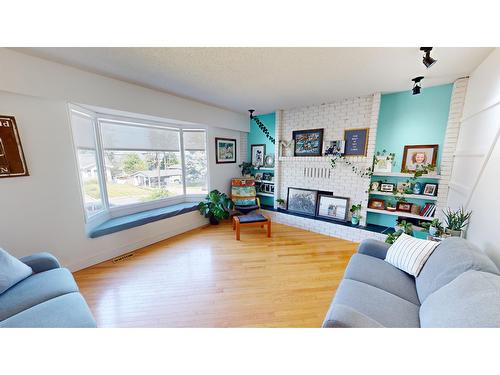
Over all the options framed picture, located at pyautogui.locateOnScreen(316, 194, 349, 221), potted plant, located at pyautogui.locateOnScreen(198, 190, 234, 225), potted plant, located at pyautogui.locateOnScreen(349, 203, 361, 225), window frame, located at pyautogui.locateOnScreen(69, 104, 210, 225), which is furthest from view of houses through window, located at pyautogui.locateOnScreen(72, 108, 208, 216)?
potted plant, located at pyautogui.locateOnScreen(349, 203, 361, 225)

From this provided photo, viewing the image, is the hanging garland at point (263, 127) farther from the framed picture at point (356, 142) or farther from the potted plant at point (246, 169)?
the framed picture at point (356, 142)

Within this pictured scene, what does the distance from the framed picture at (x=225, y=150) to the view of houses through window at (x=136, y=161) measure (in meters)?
0.30

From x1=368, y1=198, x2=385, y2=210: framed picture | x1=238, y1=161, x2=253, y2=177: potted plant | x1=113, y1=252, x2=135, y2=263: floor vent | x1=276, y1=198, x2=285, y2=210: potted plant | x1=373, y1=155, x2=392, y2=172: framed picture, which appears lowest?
x1=113, y1=252, x2=135, y2=263: floor vent

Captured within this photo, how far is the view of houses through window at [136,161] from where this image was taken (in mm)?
2521

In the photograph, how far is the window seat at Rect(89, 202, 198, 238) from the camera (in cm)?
245

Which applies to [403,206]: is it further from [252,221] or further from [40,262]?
[40,262]

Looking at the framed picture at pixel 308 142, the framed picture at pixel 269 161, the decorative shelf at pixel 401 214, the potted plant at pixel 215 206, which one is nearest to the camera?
the decorative shelf at pixel 401 214

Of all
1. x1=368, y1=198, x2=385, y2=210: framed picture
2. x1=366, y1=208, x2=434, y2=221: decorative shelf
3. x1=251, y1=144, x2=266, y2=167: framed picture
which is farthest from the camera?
x1=251, y1=144, x2=266, y2=167: framed picture

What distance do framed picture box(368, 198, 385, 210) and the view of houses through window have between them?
315cm

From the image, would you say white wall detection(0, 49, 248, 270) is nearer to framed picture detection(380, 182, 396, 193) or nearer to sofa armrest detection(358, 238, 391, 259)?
sofa armrest detection(358, 238, 391, 259)

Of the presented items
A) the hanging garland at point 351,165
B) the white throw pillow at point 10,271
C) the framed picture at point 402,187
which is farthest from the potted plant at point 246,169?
the white throw pillow at point 10,271

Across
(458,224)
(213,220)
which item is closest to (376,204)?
(458,224)
